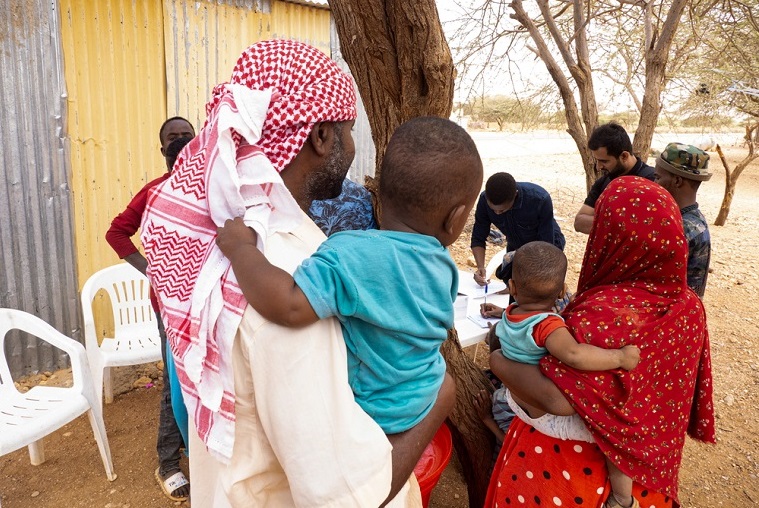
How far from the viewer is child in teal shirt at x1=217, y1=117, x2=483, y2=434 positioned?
3.44ft

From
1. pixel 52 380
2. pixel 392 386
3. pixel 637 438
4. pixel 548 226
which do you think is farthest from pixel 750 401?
pixel 52 380

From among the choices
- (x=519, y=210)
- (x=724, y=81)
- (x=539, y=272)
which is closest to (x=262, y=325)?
(x=539, y=272)

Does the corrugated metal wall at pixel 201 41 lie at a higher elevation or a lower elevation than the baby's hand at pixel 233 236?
higher

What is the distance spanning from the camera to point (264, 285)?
1.02 m

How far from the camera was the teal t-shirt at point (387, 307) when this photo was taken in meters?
1.07

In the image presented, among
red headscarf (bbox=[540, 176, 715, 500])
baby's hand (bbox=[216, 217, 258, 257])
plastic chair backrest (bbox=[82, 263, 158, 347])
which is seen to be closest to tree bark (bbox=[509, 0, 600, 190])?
red headscarf (bbox=[540, 176, 715, 500])

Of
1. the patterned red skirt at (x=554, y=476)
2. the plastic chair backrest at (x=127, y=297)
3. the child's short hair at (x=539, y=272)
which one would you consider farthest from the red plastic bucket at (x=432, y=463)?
the plastic chair backrest at (x=127, y=297)

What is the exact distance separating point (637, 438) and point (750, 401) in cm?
345

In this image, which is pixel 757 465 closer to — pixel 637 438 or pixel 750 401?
pixel 750 401

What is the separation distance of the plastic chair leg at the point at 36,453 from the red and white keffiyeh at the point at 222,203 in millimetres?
Answer: 3162

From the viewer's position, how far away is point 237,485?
1143mm

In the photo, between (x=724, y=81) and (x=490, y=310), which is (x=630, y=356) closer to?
(x=490, y=310)

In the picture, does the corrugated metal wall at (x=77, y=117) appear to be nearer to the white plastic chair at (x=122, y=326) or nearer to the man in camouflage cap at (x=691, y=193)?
the white plastic chair at (x=122, y=326)

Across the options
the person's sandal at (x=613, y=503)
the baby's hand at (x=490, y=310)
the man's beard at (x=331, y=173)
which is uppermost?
the man's beard at (x=331, y=173)
